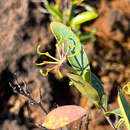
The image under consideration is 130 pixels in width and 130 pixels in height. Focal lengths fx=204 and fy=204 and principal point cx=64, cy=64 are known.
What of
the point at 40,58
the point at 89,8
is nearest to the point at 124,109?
the point at 40,58

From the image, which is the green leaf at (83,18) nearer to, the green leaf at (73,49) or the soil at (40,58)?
the soil at (40,58)

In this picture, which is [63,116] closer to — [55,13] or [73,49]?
[73,49]

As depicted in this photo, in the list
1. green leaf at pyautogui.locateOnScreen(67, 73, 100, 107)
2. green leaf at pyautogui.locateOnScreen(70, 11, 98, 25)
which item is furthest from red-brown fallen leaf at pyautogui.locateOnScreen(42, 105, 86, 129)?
green leaf at pyautogui.locateOnScreen(70, 11, 98, 25)

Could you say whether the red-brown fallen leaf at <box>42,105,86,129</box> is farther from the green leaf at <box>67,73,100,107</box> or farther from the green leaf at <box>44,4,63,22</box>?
the green leaf at <box>44,4,63,22</box>

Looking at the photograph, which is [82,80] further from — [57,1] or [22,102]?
[57,1]

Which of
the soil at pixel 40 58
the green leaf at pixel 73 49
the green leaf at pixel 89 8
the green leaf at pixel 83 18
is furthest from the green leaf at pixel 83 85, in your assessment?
the green leaf at pixel 89 8

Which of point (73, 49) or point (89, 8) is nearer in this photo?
point (73, 49)
